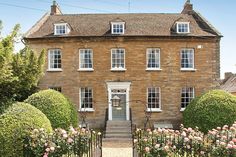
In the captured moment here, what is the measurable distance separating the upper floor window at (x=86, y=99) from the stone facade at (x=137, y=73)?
0.31 meters

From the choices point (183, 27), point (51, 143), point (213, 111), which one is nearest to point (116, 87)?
point (183, 27)

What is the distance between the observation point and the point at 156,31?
31.3m

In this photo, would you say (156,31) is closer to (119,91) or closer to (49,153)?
(119,91)

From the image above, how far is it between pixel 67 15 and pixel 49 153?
73.9ft

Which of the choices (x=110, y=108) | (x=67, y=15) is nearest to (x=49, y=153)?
(x=110, y=108)

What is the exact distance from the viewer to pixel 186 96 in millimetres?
30828

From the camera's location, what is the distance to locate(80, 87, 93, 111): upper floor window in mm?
30655

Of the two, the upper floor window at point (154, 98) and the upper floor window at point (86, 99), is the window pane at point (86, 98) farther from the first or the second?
the upper floor window at point (154, 98)

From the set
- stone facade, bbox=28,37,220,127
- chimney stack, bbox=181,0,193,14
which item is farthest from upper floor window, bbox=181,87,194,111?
chimney stack, bbox=181,0,193,14

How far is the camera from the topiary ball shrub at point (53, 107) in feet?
74.0

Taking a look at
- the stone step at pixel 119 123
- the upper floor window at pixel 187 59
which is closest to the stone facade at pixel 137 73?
the upper floor window at pixel 187 59

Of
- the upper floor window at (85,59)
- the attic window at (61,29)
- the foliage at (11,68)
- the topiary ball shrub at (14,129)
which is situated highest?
the attic window at (61,29)

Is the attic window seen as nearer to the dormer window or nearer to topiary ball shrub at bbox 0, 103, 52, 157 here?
the dormer window

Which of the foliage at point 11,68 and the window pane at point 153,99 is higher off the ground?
the foliage at point 11,68
